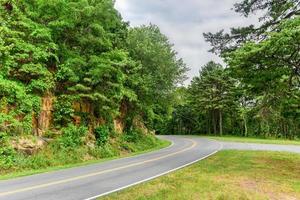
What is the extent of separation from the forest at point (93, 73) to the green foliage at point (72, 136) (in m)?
0.06

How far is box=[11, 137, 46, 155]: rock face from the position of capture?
1681 cm

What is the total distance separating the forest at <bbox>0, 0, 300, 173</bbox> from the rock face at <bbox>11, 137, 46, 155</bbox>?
57mm

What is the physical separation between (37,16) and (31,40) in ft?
5.96

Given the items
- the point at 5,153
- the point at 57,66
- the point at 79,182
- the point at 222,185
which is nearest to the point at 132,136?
the point at 57,66

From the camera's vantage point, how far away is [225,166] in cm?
1712

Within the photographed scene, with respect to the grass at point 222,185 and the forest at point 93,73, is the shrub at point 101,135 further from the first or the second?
the grass at point 222,185

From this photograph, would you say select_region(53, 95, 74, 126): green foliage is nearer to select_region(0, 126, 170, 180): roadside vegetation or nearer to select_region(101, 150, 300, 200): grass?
select_region(0, 126, 170, 180): roadside vegetation

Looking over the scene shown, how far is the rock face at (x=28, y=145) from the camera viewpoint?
1681cm

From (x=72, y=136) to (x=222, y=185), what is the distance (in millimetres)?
11546

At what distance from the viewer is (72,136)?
20375 millimetres

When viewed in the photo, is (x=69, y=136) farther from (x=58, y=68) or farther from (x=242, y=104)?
(x=242, y=104)

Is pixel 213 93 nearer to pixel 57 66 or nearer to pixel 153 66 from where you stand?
pixel 153 66

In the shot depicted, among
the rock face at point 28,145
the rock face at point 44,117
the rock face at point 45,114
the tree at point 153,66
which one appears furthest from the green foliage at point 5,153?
the tree at point 153,66

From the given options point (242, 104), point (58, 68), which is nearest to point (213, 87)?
point (242, 104)
